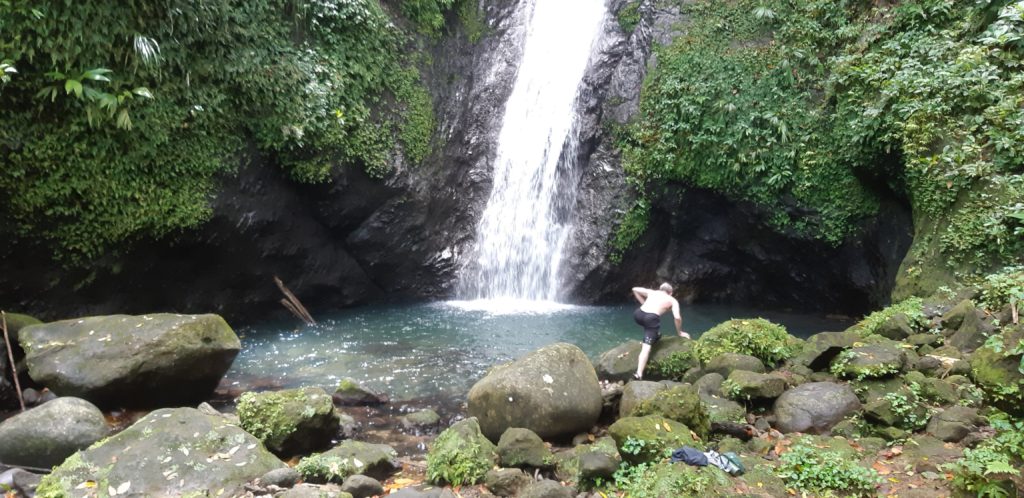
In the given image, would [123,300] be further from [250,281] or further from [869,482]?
[869,482]

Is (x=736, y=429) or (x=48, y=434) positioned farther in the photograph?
(x=736, y=429)

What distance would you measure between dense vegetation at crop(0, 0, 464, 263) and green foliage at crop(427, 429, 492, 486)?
22.7 feet

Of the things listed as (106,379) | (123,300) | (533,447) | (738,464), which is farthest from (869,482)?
(123,300)

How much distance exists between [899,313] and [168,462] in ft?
27.5

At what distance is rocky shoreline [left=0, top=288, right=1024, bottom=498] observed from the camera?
174 inches

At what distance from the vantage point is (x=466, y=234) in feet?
49.2

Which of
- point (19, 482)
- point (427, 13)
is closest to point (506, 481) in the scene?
point (19, 482)

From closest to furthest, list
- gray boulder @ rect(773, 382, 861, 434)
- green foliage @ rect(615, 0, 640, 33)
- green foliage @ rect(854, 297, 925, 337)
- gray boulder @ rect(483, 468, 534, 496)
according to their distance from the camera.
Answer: gray boulder @ rect(483, 468, 534, 496) < gray boulder @ rect(773, 382, 861, 434) < green foliage @ rect(854, 297, 925, 337) < green foliage @ rect(615, 0, 640, 33)

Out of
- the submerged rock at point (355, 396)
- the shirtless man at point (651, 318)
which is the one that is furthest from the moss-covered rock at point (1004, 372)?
the submerged rock at point (355, 396)

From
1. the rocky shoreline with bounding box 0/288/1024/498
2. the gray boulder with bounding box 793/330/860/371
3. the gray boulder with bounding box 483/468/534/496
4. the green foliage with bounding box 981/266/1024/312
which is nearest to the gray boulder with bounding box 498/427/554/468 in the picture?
the rocky shoreline with bounding box 0/288/1024/498

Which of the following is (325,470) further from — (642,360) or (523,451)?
(642,360)

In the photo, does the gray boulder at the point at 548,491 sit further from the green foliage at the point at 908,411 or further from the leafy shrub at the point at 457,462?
the green foliage at the point at 908,411

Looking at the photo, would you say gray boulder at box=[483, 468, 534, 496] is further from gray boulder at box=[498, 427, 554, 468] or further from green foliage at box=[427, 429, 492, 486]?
gray boulder at box=[498, 427, 554, 468]

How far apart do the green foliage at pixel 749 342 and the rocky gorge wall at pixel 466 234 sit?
533 centimetres
